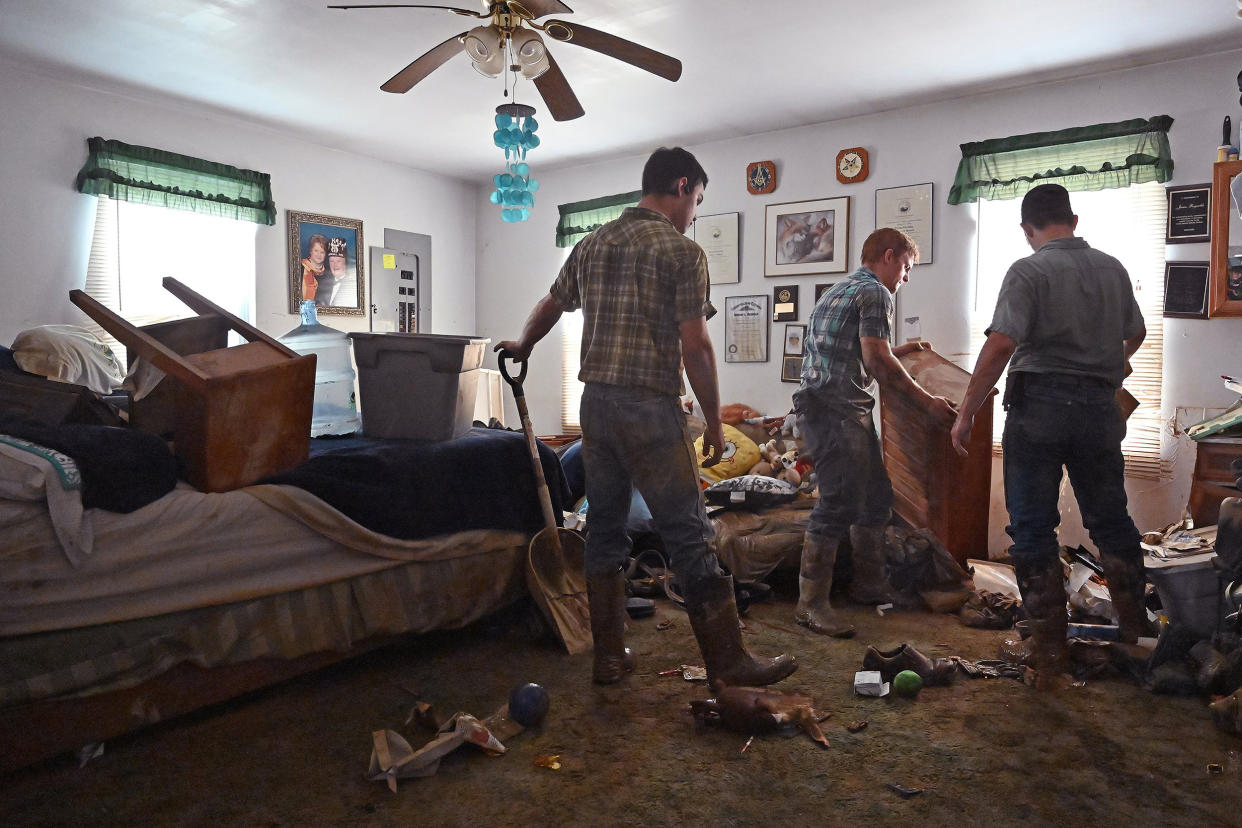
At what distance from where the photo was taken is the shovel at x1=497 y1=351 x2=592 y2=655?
9.30ft

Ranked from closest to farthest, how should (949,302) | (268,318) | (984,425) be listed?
(984,425) < (949,302) < (268,318)

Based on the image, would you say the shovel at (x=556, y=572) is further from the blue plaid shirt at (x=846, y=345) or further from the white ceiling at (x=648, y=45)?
the white ceiling at (x=648, y=45)

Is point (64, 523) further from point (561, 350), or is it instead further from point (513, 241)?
point (513, 241)

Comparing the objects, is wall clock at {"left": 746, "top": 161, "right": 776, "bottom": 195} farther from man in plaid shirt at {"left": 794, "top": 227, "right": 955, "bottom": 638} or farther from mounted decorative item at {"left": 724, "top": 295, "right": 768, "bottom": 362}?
man in plaid shirt at {"left": 794, "top": 227, "right": 955, "bottom": 638}

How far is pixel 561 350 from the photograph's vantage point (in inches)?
278

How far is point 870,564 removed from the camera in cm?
346

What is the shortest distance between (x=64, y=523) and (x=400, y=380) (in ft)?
4.05

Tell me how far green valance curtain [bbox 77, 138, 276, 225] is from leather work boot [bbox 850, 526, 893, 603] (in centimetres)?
484

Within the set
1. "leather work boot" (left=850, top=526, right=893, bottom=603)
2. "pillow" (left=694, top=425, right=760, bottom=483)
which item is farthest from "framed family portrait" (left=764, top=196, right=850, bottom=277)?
"leather work boot" (left=850, top=526, right=893, bottom=603)

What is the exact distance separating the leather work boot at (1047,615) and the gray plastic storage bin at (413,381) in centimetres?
204

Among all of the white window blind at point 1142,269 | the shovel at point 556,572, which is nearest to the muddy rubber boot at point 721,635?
the shovel at point 556,572

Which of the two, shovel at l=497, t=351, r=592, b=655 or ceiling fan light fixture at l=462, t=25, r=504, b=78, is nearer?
shovel at l=497, t=351, r=592, b=655

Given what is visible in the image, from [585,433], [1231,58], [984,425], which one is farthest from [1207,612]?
[1231,58]

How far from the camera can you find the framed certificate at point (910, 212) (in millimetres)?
5125
